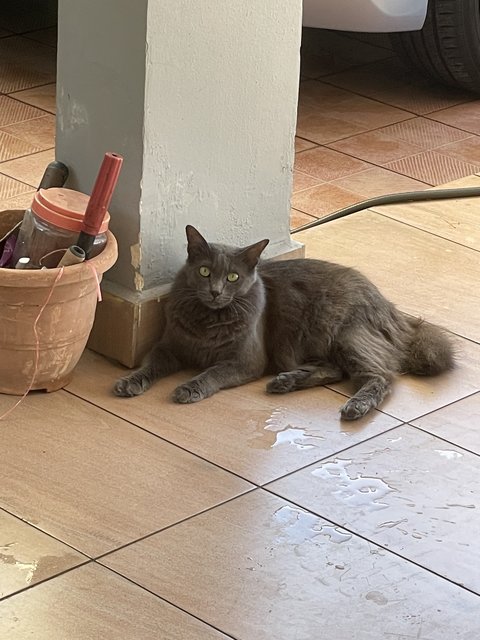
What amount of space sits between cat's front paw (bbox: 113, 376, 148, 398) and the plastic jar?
32 cm

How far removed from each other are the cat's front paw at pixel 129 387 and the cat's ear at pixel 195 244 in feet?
1.09

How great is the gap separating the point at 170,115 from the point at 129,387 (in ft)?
2.16

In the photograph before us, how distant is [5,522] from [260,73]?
1.37m

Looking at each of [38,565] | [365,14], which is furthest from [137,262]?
[365,14]

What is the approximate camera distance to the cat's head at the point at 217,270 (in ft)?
10.5

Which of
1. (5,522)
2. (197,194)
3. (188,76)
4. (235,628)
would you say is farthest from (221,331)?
(235,628)

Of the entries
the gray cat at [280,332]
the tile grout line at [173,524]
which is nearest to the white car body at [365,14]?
the gray cat at [280,332]

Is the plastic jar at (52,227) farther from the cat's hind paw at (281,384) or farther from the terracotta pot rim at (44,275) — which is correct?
the cat's hind paw at (281,384)

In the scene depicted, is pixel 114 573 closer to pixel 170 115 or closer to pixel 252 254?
pixel 252 254

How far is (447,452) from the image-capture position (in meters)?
2.99

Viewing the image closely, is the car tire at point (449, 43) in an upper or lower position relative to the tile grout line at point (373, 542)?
Answer: upper

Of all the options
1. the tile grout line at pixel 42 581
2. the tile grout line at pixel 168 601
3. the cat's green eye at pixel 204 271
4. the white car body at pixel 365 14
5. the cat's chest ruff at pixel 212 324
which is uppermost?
the white car body at pixel 365 14

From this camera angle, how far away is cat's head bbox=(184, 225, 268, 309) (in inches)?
126

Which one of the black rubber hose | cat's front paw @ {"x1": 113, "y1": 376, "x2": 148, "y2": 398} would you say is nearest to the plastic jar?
cat's front paw @ {"x1": 113, "y1": 376, "x2": 148, "y2": 398}
